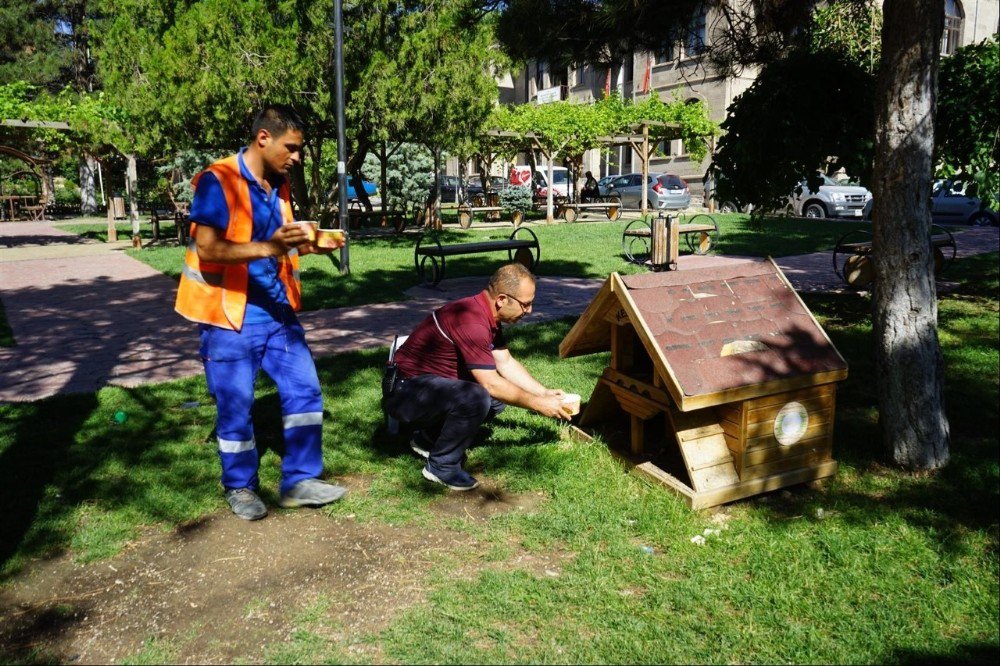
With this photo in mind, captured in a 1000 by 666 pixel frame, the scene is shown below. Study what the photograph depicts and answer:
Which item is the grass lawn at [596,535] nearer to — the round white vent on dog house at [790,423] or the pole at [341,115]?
the round white vent on dog house at [790,423]

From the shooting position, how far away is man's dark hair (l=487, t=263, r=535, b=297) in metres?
3.85

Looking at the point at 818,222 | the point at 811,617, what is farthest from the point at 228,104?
the point at 818,222

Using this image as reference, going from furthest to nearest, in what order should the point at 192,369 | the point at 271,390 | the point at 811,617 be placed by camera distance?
the point at 192,369 < the point at 271,390 < the point at 811,617

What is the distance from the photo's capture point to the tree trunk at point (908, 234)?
12.9ft

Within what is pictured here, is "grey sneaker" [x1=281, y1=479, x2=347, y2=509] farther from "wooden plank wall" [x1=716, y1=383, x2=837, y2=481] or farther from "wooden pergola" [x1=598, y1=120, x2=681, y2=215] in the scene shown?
"wooden pergola" [x1=598, y1=120, x2=681, y2=215]

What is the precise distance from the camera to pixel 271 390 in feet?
19.5

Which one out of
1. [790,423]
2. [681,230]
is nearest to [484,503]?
[790,423]

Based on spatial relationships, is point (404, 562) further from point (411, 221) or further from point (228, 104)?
point (411, 221)

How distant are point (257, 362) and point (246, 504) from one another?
70cm

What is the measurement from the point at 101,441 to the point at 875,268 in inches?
183

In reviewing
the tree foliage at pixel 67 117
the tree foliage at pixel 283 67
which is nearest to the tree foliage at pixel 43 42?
the tree foliage at pixel 67 117

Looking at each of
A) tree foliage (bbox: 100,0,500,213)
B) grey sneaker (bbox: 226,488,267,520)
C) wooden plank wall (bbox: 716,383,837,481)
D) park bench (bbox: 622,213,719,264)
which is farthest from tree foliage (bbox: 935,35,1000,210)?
tree foliage (bbox: 100,0,500,213)

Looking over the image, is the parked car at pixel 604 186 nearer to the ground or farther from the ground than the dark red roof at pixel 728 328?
farther from the ground

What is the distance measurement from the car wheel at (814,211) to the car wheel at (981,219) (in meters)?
4.23
